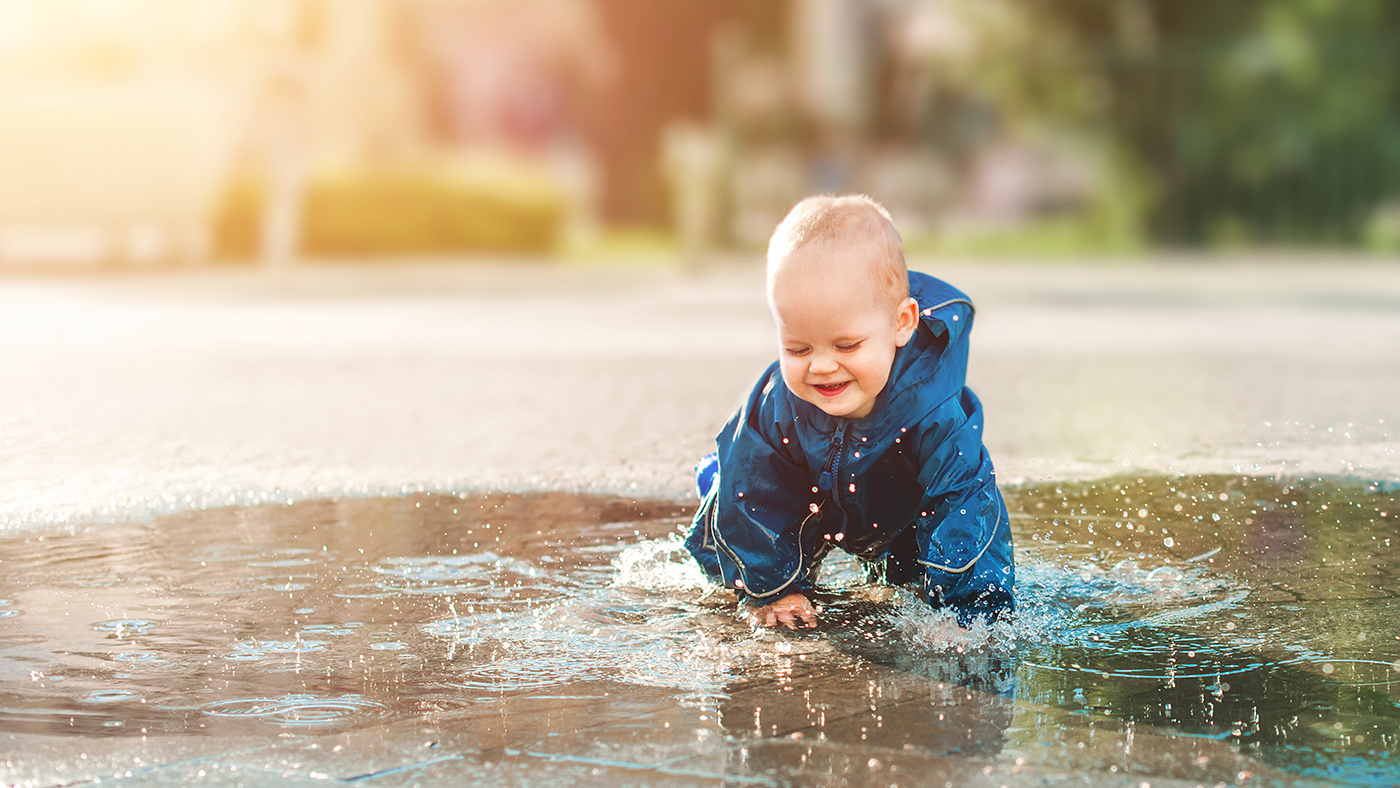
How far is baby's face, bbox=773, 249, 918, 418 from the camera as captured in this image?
2766 mm

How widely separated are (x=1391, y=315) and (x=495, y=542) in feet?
25.8

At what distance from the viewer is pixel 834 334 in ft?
9.17

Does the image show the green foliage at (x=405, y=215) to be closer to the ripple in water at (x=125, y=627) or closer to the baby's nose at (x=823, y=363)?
the ripple in water at (x=125, y=627)

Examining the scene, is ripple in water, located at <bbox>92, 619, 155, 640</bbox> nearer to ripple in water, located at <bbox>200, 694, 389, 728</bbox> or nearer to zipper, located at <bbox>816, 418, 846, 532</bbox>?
ripple in water, located at <bbox>200, 694, 389, 728</bbox>

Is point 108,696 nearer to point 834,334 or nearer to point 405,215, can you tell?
point 834,334

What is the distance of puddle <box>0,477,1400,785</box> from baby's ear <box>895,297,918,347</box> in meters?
0.49

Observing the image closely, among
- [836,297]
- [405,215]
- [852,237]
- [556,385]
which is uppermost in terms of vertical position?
[405,215]

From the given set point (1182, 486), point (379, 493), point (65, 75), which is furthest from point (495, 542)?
point (65, 75)

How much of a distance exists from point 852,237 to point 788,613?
67 cm

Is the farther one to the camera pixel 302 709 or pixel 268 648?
pixel 268 648

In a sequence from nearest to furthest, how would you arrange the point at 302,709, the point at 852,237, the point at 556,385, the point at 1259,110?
the point at 302,709
the point at 852,237
the point at 556,385
the point at 1259,110

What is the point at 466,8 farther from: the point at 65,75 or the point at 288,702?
the point at 288,702

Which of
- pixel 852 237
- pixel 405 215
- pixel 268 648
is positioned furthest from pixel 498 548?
pixel 405 215

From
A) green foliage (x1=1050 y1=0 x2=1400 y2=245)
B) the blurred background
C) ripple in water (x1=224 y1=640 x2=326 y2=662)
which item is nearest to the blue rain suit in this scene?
ripple in water (x1=224 y1=640 x2=326 y2=662)
